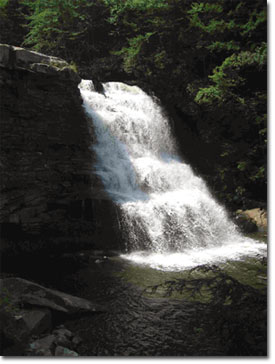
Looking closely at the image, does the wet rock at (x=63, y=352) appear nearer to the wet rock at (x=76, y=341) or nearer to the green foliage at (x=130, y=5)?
the wet rock at (x=76, y=341)

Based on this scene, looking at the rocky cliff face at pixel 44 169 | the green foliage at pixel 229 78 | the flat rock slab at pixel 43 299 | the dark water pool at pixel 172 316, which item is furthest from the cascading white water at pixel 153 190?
the green foliage at pixel 229 78

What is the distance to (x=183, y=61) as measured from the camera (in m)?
11.9

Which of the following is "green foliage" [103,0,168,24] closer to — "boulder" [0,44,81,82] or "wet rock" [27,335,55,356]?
"boulder" [0,44,81,82]

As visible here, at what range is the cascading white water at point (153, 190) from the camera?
741 cm

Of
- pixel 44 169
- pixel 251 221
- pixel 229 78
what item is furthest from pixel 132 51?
pixel 251 221

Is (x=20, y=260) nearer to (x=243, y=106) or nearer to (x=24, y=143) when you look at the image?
(x=24, y=143)

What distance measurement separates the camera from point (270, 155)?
4176 millimetres

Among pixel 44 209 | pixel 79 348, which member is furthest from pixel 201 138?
pixel 79 348

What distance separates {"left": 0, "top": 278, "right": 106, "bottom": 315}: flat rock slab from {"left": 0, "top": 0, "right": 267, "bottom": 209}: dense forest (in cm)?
498

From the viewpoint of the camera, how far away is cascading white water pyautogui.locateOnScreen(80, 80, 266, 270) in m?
7.41

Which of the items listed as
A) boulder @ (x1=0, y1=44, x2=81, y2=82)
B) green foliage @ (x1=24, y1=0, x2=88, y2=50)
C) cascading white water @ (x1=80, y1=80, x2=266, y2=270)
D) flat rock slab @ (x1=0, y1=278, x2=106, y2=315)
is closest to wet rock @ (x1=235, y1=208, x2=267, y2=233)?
cascading white water @ (x1=80, y1=80, x2=266, y2=270)

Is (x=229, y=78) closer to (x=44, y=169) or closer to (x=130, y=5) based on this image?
(x=44, y=169)

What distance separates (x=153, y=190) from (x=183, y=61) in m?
6.41

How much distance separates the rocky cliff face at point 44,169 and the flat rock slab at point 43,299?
326 centimetres
